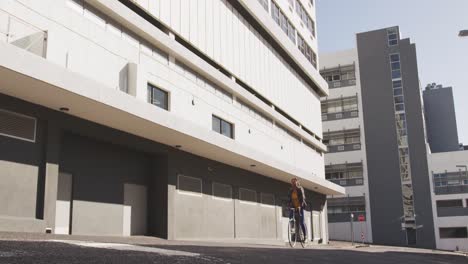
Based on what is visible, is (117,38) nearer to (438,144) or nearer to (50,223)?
(50,223)

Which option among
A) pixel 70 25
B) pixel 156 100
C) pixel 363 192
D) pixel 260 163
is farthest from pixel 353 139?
pixel 70 25

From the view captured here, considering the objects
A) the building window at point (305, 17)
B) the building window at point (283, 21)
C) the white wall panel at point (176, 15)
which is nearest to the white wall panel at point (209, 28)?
the white wall panel at point (176, 15)

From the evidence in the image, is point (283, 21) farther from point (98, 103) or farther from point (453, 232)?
point (453, 232)

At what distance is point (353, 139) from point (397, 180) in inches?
294

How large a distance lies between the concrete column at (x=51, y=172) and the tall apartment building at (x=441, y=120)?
74.8 meters

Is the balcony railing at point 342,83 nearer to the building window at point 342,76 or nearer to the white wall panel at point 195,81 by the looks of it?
the building window at point 342,76

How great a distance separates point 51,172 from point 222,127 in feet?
40.8

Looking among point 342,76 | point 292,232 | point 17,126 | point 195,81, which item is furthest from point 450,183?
point 17,126

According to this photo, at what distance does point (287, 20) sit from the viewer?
41000mm

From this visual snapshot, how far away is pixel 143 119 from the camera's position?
18.6 metres

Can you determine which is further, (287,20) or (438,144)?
(438,144)

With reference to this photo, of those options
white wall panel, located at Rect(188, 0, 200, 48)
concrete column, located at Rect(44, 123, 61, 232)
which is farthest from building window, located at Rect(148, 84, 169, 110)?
concrete column, located at Rect(44, 123, 61, 232)

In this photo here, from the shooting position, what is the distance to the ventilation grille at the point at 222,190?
2689 cm

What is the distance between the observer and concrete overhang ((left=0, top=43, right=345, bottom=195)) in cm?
1396
